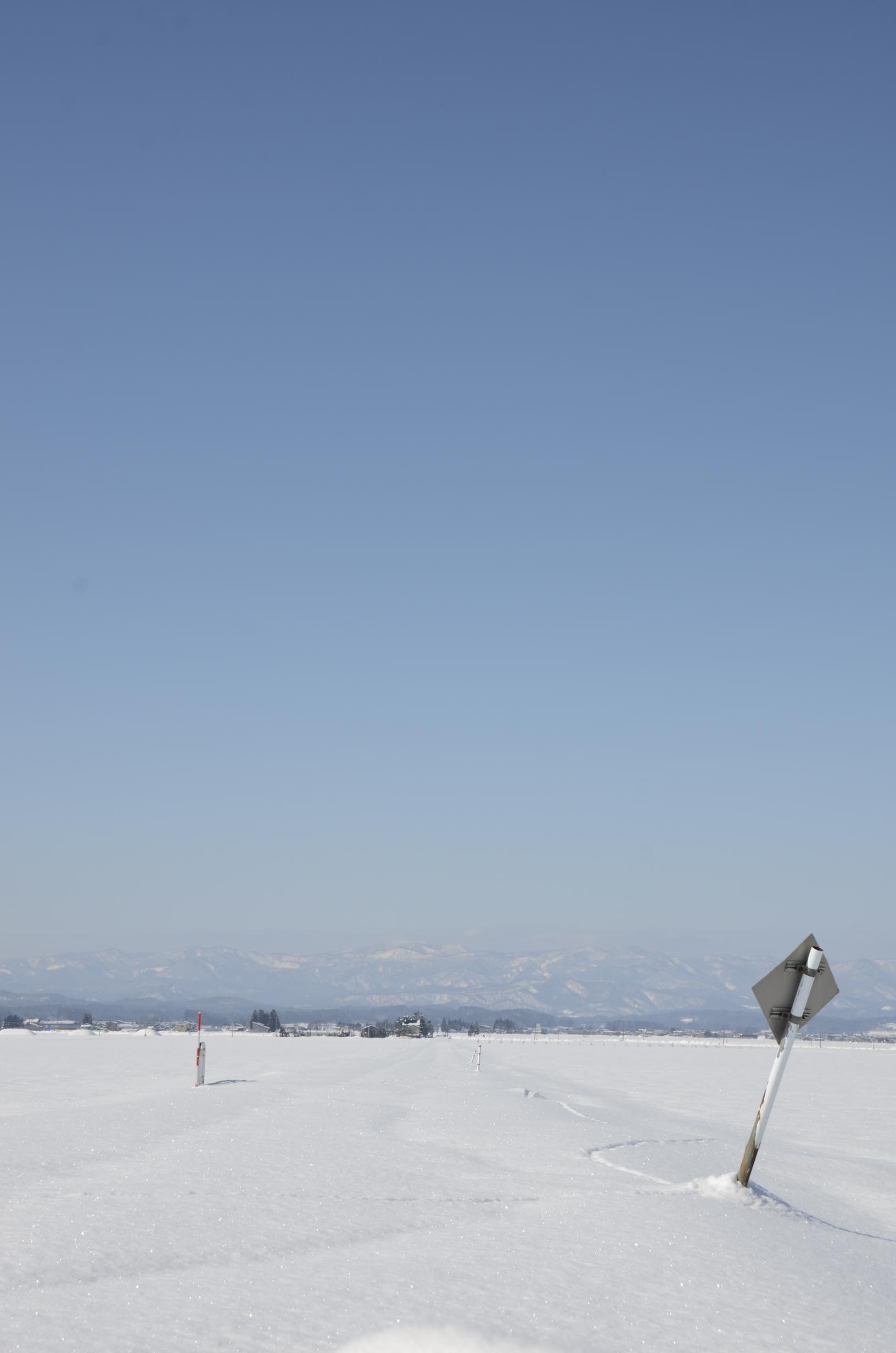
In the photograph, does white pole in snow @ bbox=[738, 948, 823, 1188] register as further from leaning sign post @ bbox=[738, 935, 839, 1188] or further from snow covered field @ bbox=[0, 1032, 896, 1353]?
snow covered field @ bbox=[0, 1032, 896, 1353]

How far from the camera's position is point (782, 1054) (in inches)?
334

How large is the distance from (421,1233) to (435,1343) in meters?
2.58

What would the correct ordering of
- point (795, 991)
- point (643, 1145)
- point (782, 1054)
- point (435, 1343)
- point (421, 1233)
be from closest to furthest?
point (435, 1343) < point (421, 1233) < point (795, 991) < point (782, 1054) < point (643, 1145)

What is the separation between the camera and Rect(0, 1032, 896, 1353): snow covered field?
5332mm

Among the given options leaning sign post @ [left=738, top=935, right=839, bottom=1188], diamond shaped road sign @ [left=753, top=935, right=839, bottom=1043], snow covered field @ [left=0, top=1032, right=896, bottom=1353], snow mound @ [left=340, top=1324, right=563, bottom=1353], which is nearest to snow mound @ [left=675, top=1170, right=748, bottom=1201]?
snow covered field @ [left=0, top=1032, right=896, bottom=1353]

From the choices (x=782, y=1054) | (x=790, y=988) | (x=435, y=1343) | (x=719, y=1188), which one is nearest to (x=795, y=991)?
(x=790, y=988)

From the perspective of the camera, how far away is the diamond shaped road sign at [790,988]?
8234 mm

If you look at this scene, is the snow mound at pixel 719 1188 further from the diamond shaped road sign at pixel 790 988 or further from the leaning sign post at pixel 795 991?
the diamond shaped road sign at pixel 790 988

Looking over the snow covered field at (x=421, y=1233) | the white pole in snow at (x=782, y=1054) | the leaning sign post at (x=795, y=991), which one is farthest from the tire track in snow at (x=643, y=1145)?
the leaning sign post at (x=795, y=991)

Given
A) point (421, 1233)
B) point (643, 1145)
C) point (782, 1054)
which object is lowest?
point (643, 1145)

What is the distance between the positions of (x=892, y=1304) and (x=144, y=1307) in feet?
14.4

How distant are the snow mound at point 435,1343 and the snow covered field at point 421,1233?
16 millimetres

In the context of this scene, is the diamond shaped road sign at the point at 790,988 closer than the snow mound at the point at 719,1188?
Yes

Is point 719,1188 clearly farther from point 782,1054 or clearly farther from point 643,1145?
point 643,1145
